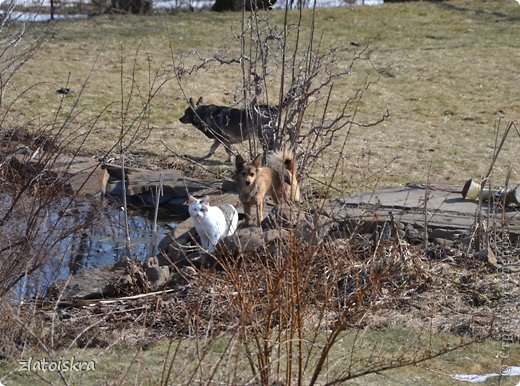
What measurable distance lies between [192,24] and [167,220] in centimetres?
1216

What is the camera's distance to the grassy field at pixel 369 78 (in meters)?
13.7

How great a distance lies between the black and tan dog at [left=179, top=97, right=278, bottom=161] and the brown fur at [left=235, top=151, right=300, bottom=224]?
42 centimetres

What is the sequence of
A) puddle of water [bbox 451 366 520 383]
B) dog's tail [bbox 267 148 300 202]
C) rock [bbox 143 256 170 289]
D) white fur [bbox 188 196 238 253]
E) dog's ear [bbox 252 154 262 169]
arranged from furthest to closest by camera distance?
dog's ear [bbox 252 154 262 169]
dog's tail [bbox 267 148 300 202]
white fur [bbox 188 196 238 253]
rock [bbox 143 256 170 289]
puddle of water [bbox 451 366 520 383]

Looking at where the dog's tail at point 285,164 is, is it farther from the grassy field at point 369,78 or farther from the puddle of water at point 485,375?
the puddle of water at point 485,375

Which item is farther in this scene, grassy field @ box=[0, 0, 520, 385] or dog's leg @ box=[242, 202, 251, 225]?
dog's leg @ box=[242, 202, 251, 225]

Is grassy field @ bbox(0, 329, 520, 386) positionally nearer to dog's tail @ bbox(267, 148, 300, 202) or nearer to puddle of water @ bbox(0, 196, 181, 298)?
puddle of water @ bbox(0, 196, 181, 298)

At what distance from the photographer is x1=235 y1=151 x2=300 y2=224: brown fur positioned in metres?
9.97

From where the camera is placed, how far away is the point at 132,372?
6.05m

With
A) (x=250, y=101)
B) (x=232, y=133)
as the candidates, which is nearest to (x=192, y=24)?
(x=232, y=133)

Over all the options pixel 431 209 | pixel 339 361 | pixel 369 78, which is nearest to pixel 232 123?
pixel 431 209

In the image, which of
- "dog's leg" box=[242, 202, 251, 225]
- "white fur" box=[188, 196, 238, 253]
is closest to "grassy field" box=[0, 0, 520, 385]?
"dog's leg" box=[242, 202, 251, 225]

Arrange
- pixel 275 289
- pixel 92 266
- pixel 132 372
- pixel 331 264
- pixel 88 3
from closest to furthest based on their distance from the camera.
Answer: pixel 275 289, pixel 331 264, pixel 132 372, pixel 92 266, pixel 88 3

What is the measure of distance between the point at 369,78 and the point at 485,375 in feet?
41.6

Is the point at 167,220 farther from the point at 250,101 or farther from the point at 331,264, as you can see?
the point at 331,264
